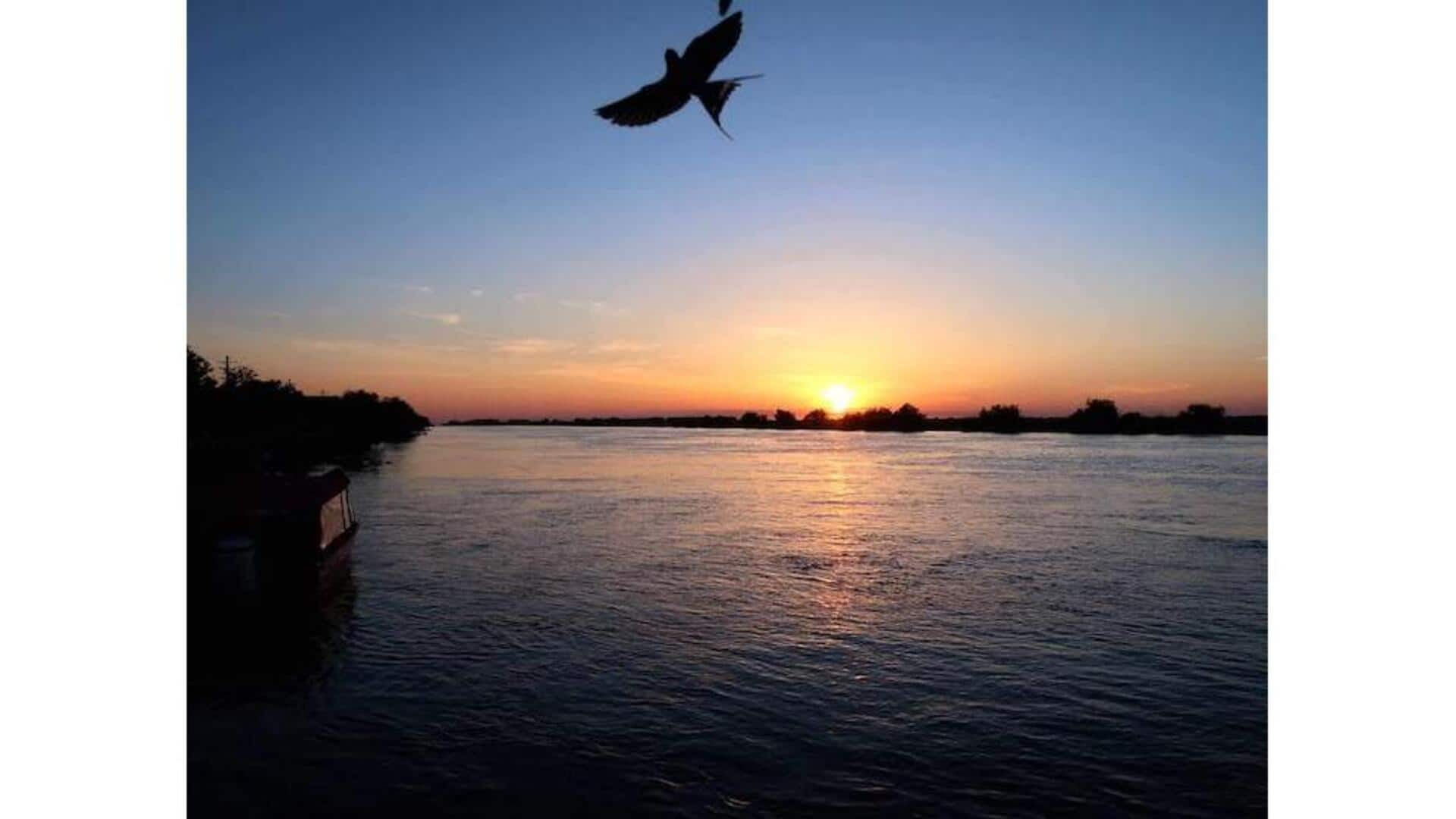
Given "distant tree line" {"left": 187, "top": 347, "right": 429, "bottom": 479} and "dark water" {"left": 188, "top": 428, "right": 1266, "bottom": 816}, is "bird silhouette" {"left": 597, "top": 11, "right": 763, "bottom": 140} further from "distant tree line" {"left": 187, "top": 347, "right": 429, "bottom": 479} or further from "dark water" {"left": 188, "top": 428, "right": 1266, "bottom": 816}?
"distant tree line" {"left": 187, "top": 347, "right": 429, "bottom": 479}

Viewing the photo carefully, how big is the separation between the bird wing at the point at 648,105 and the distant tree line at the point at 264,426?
2279 cm

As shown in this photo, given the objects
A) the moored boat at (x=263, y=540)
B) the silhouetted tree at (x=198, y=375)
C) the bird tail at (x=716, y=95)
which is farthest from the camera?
the silhouetted tree at (x=198, y=375)

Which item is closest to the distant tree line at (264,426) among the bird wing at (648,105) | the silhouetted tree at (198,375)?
the silhouetted tree at (198,375)

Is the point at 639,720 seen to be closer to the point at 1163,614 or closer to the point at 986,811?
the point at 986,811

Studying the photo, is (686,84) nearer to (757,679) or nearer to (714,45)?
(714,45)

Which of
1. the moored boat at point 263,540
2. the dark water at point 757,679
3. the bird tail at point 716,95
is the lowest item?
the dark water at point 757,679

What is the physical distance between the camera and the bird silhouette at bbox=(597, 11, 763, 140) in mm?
2098

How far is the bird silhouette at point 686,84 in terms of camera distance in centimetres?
210

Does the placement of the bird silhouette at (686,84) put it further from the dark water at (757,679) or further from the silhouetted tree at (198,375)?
the silhouetted tree at (198,375)

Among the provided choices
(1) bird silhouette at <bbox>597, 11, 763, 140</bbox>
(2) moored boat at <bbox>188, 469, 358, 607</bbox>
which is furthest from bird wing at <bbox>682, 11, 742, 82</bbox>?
(2) moored boat at <bbox>188, 469, 358, 607</bbox>

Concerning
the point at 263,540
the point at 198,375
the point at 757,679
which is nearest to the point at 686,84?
the point at 757,679
